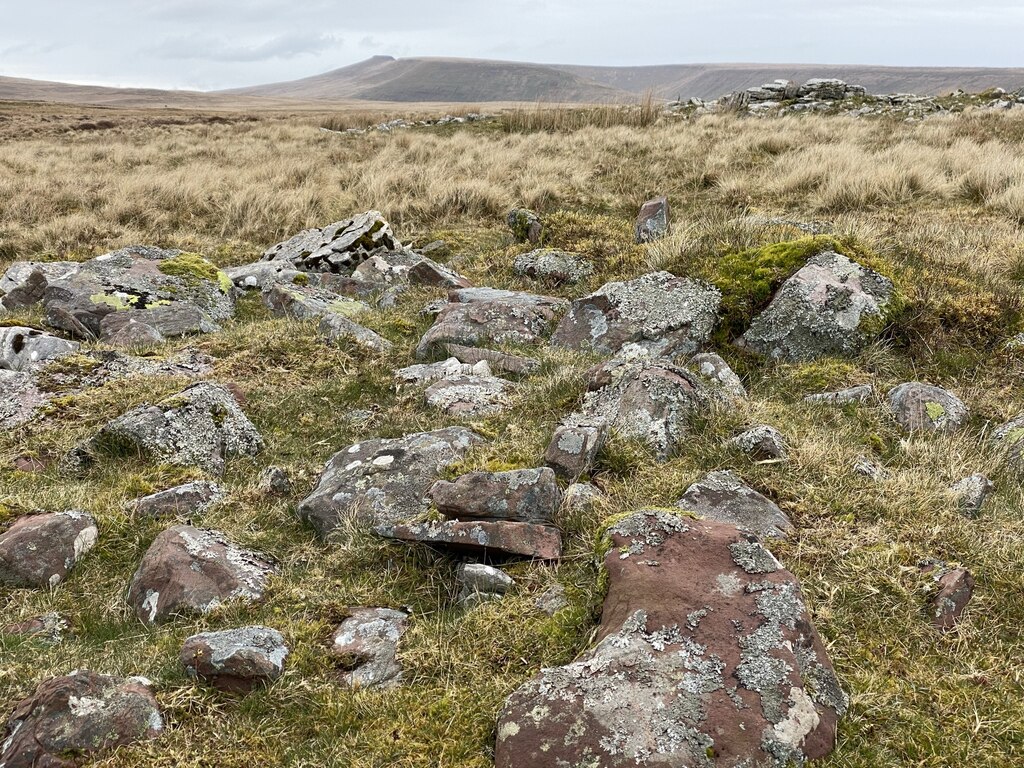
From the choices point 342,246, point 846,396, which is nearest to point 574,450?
point 846,396

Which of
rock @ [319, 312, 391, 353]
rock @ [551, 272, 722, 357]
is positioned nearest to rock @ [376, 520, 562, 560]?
rock @ [551, 272, 722, 357]

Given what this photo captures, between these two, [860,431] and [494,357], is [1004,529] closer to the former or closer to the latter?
[860,431]

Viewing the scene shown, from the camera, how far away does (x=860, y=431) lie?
446 cm

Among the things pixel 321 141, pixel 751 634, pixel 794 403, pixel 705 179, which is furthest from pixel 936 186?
pixel 321 141

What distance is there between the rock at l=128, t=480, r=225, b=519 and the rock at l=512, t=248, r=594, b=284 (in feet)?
18.1

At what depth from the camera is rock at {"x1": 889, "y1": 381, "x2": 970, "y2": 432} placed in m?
4.43

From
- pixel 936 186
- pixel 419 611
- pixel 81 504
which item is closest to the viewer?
pixel 419 611

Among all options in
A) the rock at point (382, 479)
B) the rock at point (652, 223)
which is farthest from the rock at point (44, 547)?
the rock at point (652, 223)

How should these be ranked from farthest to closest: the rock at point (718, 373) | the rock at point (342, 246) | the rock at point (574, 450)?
the rock at point (342, 246)
the rock at point (718, 373)
the rock at point (574, 450)

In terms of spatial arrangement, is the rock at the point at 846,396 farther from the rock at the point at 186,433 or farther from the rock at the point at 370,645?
the rock at the point at 186,433

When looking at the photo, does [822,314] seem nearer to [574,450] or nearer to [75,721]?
[574,450]

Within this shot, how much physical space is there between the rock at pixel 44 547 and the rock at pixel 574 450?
2.72 meters

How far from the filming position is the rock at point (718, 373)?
5.09m

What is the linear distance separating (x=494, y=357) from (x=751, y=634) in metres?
4.04
